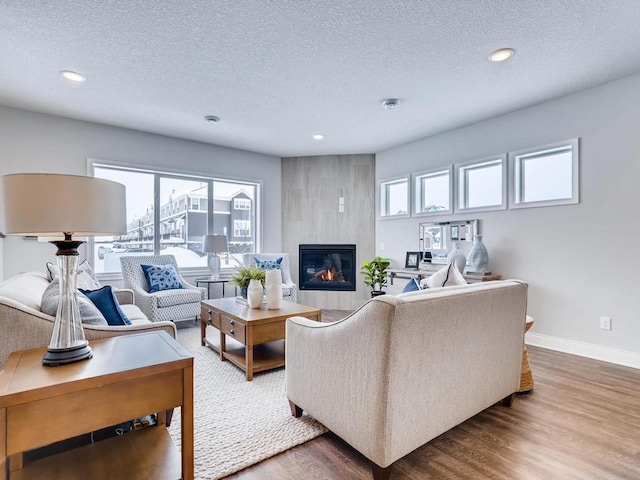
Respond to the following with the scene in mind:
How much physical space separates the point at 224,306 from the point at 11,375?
6.51 ft

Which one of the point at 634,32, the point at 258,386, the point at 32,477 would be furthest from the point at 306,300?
the point at 634,32

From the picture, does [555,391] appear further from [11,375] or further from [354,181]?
[354,181]

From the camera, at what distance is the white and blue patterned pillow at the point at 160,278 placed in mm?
4074

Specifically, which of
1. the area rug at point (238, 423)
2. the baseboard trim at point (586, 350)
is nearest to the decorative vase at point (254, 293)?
the area rug at point (238, 423)

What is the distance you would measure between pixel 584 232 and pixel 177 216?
498 cm

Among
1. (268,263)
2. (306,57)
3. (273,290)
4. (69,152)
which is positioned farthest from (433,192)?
(69,152)

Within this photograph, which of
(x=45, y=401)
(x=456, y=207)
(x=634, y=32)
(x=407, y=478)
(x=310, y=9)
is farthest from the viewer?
(x=456, y=207)

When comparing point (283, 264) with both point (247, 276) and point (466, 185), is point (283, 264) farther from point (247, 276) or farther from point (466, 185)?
point (466, 185)

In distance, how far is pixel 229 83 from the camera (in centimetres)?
316

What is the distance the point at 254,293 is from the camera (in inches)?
120

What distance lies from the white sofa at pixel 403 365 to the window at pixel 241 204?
3863mm

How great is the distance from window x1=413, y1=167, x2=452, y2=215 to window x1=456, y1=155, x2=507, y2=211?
0.18 metres

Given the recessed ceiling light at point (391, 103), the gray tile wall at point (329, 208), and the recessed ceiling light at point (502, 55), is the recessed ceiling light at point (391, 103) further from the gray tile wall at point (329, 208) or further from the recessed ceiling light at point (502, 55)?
the gray tile wall at point (329, 208)

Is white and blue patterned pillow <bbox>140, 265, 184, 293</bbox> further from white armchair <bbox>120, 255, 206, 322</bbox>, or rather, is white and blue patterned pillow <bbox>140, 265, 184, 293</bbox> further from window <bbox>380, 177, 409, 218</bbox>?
window <bbox>380, 177, 409, 218</bbox>
